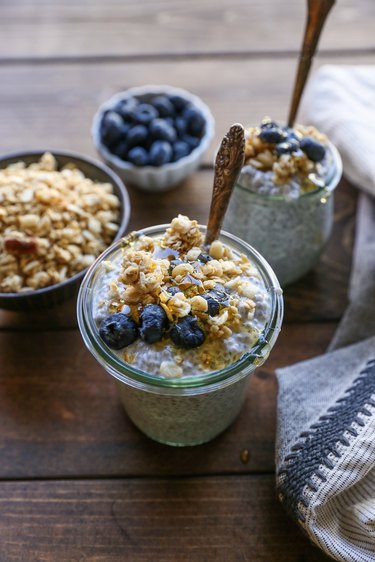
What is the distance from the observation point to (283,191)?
35.3 inches

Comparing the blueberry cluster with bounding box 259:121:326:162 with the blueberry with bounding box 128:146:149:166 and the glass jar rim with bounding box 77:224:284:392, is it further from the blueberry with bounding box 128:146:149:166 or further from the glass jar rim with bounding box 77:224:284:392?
the blueberry with bounding box 128:146:149:166

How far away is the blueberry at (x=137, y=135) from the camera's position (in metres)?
1.12

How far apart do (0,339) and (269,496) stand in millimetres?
485

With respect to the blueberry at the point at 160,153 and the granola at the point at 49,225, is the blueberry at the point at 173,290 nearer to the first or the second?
the granola at the point at 49,225

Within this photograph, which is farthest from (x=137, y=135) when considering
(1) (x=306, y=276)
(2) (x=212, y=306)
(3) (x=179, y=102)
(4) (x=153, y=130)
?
(2) (x=212, y=306)

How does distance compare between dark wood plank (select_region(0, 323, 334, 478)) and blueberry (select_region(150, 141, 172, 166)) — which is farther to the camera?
blueberry (select_region(150, 141, 172, 166))

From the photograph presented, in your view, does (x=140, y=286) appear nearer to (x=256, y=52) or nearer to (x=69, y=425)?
(x=69, y=425)

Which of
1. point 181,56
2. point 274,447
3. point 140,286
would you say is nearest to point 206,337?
point 140,286

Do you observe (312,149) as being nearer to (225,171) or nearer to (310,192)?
(310,192)

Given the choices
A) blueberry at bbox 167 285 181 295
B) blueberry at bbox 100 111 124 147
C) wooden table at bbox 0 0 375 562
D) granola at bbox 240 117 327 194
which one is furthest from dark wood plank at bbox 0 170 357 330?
blueberry at bbox 167 285 181 295

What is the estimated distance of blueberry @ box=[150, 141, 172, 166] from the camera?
1.11 meters

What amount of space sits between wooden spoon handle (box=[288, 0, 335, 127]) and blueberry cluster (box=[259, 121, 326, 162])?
0.28 ft

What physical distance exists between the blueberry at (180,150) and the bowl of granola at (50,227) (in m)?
0.15

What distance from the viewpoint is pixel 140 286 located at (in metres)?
0.72
